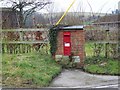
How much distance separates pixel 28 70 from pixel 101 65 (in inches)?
86.8

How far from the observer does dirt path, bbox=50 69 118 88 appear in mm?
6902

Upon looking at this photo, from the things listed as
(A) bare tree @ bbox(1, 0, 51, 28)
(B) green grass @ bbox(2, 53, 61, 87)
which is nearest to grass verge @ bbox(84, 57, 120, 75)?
(B) green grass @ bbox(2, 53, 61, 87)

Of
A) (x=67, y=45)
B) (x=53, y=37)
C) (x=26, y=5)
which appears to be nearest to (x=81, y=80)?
(x=67, y=45)

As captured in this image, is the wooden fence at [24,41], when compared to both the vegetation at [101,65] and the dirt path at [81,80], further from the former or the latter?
the dirt path at [81,80]

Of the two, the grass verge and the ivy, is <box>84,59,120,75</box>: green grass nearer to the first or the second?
the grass verge

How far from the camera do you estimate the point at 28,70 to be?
25.1ft

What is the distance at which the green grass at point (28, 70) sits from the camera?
6.73 meters

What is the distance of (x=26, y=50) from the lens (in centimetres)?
1045

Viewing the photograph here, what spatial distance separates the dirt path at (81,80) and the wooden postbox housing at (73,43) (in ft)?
3.10

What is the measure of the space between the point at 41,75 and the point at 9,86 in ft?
3.04

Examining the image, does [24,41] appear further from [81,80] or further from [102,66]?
[81,80]

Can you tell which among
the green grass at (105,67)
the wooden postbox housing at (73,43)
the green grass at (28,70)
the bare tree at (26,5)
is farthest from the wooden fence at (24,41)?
the bare tree at (26,5)

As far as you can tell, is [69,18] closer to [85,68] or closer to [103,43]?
[103,43]

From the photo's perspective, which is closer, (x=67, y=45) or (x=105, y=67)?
(x=105, y=67)
